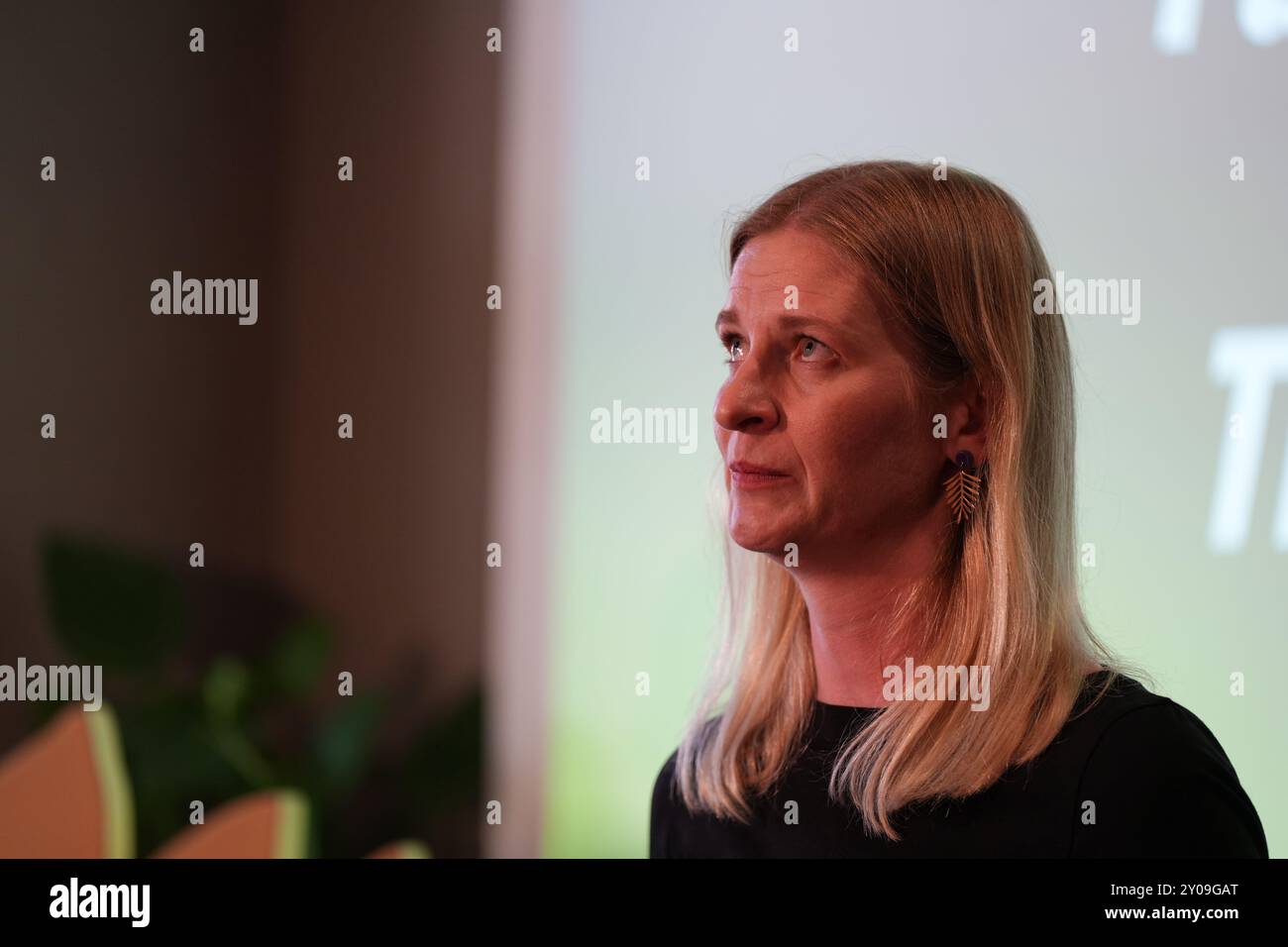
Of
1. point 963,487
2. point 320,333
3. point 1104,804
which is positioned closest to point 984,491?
point 963,487

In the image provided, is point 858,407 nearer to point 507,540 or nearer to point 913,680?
point 913,680

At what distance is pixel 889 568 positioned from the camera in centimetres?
92

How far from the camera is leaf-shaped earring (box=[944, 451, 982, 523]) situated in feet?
2.95

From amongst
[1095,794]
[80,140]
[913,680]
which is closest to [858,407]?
[913,680]

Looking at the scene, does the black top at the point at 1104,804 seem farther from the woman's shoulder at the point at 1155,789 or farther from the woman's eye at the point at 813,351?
the woman's eye at the point at 813,351

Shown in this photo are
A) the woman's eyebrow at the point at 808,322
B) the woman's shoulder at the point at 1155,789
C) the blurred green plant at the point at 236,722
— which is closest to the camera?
the woman's shoulder at the point at 1155,789

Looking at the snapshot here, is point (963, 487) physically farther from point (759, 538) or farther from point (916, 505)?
point (759, 538)

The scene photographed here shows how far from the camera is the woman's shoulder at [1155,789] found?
78cm

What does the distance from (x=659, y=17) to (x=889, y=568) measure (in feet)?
2.27

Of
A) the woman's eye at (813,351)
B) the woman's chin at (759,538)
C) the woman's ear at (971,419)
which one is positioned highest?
the woman's eye at (813,351)

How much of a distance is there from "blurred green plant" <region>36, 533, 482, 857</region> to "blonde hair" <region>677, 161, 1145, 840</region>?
2.73ft

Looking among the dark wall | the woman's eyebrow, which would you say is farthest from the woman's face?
the dark wall

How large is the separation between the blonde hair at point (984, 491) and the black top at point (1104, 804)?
1cm

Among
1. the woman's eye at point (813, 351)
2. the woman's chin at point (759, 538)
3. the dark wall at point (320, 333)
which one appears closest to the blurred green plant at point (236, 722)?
the dark wall at point (320, 333)
